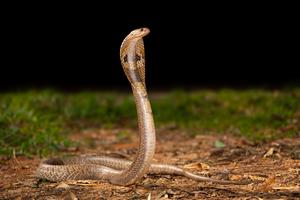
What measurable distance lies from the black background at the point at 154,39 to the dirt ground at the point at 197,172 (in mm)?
7957

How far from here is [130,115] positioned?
8.45 meters

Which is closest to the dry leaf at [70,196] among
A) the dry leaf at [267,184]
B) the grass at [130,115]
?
the dry leaf at [267,184]

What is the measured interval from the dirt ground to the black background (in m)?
7.96

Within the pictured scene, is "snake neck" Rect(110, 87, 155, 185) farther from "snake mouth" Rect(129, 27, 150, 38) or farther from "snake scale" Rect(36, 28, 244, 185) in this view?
"snake mouth" Rect(129, 27, 150, 38)

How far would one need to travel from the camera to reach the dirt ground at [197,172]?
12.7ft

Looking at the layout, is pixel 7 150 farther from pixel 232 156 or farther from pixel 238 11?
pixel 238 11

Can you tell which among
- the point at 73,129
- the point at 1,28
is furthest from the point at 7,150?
the point at 1,28

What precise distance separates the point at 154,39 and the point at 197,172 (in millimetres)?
11117

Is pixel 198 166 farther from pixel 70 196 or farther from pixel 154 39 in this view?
pixel 154 39

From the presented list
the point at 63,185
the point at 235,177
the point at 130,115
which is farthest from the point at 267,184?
the point at 130,115

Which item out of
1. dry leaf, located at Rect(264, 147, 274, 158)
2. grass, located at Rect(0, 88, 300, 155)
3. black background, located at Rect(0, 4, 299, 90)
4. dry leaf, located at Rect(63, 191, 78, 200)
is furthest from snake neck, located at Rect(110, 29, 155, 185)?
black background, located at Rect(0, 4, 299, 90)

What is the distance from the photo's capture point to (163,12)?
15562 millimetres

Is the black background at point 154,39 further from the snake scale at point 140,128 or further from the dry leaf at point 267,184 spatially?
the dry leaf at point 267,184

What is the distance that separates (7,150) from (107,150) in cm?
100
